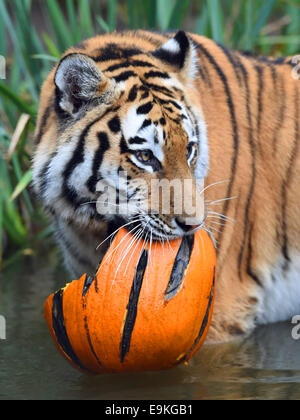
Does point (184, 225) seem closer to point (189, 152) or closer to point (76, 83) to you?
point (189, 152)

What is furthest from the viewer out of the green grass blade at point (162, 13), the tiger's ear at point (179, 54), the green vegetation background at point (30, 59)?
the green grass blade at point (162, 13)

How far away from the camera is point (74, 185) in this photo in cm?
290

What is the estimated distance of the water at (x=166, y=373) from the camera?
2754 mm

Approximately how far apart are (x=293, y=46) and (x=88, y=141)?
4.14m

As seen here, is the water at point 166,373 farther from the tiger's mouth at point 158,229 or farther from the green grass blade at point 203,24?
the green grass blade at point 203,24

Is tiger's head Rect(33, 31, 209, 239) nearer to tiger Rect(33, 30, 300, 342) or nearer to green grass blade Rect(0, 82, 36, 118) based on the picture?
tiger Rect(33, 30, 300, 342)

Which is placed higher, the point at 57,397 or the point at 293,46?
the point at 293,46

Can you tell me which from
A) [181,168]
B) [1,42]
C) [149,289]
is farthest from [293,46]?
[149,289]

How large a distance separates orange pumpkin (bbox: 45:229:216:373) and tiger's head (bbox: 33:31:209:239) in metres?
0.13

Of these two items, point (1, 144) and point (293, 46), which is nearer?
point (1, 144)

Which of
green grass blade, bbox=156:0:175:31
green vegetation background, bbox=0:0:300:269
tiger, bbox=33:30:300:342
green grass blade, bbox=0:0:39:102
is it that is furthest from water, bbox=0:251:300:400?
green grass blade, bbox=156:0:175:31

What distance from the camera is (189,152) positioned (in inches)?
113

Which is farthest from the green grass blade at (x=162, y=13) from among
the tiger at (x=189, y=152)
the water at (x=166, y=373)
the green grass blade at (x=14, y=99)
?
the water at (x=166, y=373)
